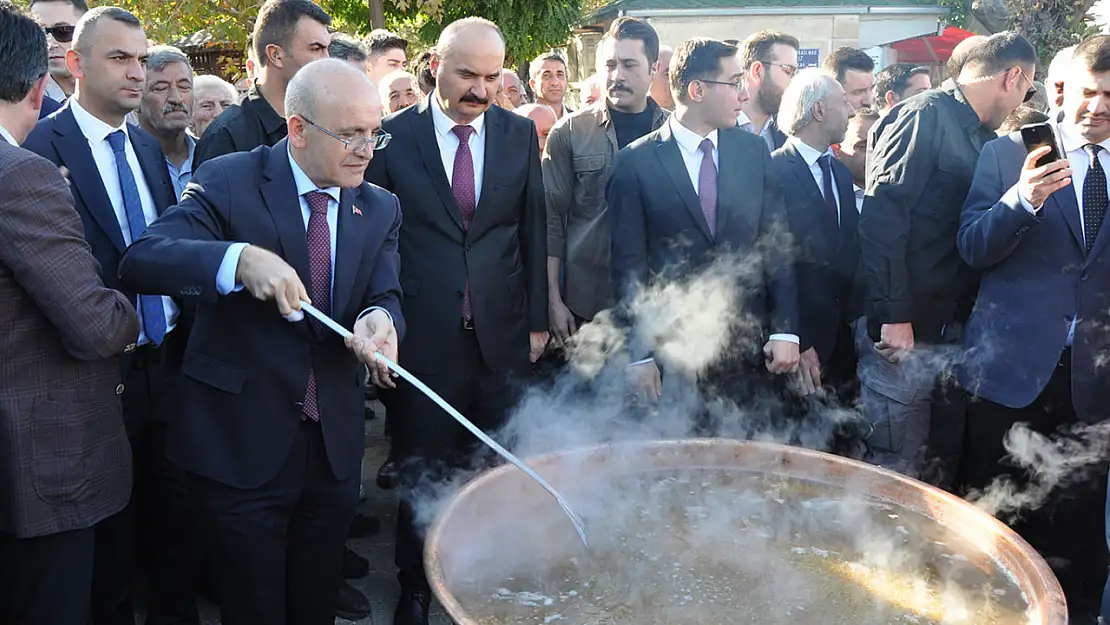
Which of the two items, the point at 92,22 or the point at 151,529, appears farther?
the point at 151,529

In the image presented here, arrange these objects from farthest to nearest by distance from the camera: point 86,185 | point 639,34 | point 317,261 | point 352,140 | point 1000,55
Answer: point 639,34
point 1000,55
point 86,185
point 317,261
point 352,140

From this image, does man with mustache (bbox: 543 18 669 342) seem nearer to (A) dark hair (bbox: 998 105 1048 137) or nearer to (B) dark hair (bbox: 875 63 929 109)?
(A) dark hair (bbox: 998 105 1048 137)

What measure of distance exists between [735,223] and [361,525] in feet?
7.88

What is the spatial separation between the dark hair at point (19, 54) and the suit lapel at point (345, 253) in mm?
922

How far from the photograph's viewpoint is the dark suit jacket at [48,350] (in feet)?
7.70

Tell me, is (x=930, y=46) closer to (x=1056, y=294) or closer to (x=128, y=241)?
(x=1056, y=294)

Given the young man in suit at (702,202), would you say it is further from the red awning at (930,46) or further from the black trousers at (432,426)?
the red awning at (930,46)

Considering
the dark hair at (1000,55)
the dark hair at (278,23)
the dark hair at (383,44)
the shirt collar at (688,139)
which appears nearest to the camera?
the dark hair at (278,23)

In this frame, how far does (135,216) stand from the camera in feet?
10.8

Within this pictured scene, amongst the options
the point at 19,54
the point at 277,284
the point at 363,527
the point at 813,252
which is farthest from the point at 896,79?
the point at 19,54

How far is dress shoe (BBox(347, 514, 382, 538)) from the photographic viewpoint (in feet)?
14.6

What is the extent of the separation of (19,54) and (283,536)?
1.63 meters

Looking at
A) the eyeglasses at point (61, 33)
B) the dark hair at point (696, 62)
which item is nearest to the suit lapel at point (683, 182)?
the dark hair at point (696, 62)

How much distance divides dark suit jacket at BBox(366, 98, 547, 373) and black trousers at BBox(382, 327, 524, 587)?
0.07 meters
